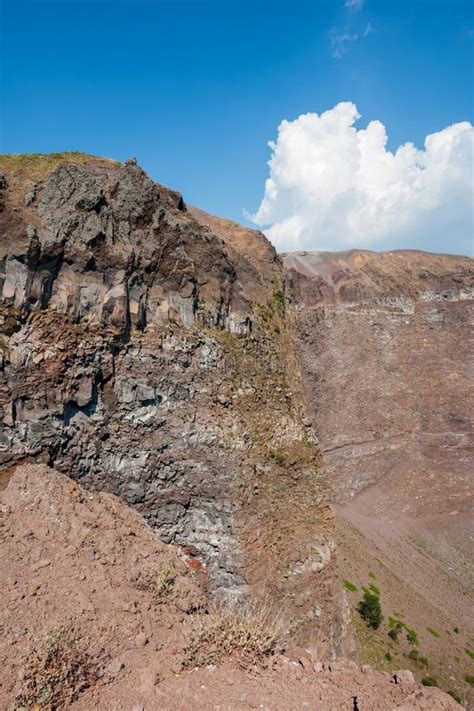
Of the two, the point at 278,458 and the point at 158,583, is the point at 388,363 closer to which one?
the point at 278,458

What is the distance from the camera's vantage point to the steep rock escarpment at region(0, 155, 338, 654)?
956cm

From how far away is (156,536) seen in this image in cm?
1024

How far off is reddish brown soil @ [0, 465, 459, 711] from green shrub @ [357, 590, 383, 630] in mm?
11077

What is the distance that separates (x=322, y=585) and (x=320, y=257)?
161 ft

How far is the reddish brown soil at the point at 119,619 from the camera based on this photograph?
5.59 meters

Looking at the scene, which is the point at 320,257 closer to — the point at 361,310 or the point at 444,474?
the point at 361,310

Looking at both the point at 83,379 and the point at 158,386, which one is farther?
the point at 158,386

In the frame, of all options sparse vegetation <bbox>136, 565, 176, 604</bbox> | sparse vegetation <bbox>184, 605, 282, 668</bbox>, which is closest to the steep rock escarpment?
sparse vegetation <bbox>136, 565, 176, 604</bbox>

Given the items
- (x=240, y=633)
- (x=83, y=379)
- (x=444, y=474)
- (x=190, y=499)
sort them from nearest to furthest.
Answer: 1. (x=240, y=633)
2. (x=83, y=379)
3. (x=190, y=499)
4. (x=444, y=474)

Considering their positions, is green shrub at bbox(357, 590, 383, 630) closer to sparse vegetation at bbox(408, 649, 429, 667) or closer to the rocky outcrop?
sparse vegetation at bbox(408, 649, 429, 667)

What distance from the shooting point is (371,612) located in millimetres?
16859

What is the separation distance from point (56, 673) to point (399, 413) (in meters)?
37.0

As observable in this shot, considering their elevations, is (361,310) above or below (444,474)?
above

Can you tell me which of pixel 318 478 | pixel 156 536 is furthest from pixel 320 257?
pixel 156 536
